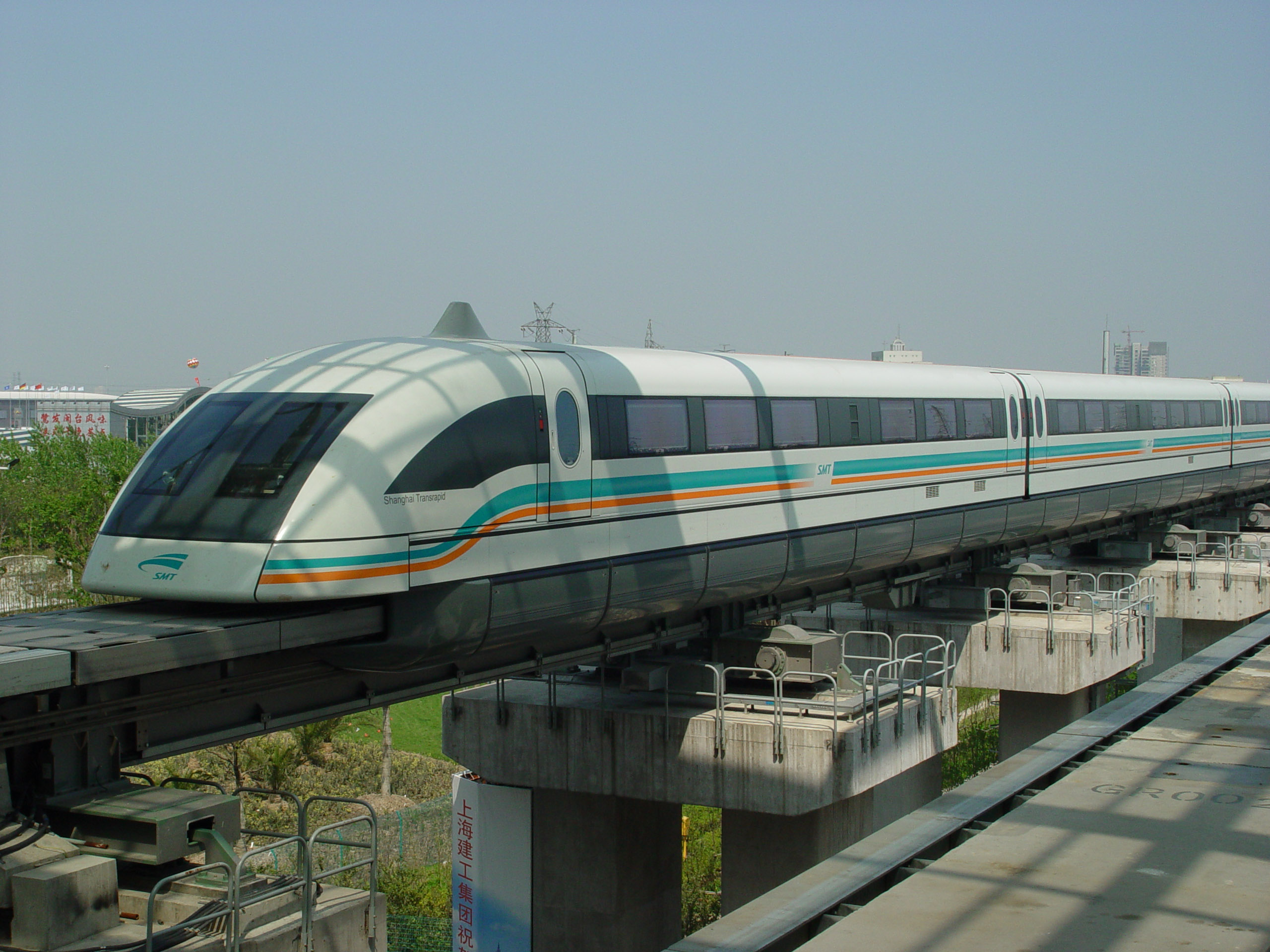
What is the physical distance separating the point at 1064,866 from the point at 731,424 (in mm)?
6258

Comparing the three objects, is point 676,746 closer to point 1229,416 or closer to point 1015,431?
point 1015,431

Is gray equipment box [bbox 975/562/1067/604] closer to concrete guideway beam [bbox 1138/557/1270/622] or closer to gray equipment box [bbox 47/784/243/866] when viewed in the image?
concrete guideway beam [bbox 1138/557/1270/622]

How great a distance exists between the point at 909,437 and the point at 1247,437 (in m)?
19.5

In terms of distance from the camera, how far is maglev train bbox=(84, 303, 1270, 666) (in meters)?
9.02

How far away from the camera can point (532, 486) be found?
10.7 meters

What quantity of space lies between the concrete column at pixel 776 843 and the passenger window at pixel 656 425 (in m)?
5.35

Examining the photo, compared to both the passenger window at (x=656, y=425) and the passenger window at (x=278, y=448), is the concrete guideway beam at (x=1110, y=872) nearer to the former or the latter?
the passenger window at (x=656, y=425)

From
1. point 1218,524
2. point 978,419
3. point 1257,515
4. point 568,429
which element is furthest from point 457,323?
point 1257,515

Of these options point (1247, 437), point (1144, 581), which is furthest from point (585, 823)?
point (1247, 437)

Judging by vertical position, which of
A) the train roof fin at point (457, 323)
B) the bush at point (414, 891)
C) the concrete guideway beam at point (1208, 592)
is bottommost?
the bush at point (414, 891)

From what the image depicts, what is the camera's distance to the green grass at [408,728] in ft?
112

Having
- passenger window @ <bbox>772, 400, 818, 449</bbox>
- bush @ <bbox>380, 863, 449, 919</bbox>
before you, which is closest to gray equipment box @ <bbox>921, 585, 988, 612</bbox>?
passenger window @ <bbox>772, 400, 818, 449</bbox>

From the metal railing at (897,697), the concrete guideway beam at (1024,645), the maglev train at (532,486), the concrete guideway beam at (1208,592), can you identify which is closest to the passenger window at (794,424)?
the maglev train at (532,486)

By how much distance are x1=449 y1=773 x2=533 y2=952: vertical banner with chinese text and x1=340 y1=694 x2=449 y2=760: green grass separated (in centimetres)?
1684
